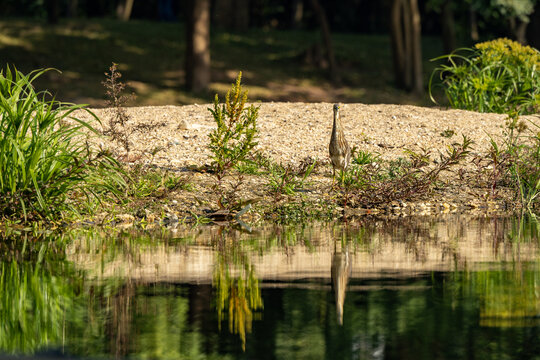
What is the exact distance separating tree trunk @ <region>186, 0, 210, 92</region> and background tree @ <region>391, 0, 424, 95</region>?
20.3 ft

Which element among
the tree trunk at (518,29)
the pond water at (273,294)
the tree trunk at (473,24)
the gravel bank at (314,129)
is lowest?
the pond water at (273,294)

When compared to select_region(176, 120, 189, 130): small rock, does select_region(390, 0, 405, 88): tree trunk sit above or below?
above

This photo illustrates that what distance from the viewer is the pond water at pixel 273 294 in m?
4.61

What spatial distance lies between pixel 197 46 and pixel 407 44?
701cm

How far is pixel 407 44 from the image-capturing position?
28719 millimetres

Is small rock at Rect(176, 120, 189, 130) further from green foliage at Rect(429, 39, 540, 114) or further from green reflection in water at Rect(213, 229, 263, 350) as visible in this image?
green reflection in water at Rect(213, 229, 263, 350)

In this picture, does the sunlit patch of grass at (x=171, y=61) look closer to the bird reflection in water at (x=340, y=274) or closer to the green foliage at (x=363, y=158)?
the green foliage at (x=363, y=158)

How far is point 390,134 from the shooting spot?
41.8ft

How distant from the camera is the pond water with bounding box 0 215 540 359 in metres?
4.61

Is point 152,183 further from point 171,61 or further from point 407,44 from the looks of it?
point 171,61

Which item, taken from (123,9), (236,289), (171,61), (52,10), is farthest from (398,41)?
(236,289)

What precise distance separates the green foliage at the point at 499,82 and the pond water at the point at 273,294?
6293 millimetres

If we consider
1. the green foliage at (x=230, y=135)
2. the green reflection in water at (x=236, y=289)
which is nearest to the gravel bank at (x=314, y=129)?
the green foliage at (x=230, y=135)

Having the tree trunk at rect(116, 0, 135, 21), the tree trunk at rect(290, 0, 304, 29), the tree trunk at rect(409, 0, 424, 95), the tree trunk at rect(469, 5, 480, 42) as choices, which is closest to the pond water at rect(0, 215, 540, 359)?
the tree trunk at rect(409, 0, 424, 95)
